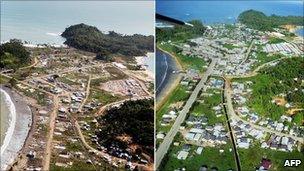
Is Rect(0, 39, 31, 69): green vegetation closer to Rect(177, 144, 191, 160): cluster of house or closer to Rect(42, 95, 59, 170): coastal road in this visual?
Rect(42, 95, 59, 170): coastal road

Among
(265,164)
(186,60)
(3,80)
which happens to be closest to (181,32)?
(186,60)

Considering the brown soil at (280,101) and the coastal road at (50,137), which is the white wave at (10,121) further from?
the brown soil at (280,101)

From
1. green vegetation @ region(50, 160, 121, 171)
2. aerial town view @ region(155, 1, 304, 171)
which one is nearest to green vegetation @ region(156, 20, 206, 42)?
aerial town view @ region(155, 1, 304, 171)

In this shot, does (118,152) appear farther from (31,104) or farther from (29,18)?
(29,18)

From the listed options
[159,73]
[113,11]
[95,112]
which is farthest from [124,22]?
[95,112]

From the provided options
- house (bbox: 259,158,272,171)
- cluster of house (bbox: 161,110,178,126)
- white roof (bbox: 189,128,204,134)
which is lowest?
house (bbox: 259,158,272,171)

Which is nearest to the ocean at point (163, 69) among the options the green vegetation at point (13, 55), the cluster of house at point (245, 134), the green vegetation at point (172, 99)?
the green vegetation at point (172, 99)
